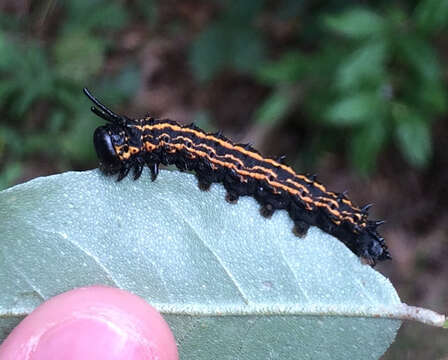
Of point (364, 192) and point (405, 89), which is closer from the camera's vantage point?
point (405, 89)

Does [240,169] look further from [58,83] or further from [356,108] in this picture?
[58,83]

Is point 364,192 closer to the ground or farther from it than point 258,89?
closer to the ground

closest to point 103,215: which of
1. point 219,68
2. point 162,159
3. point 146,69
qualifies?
point 162,159

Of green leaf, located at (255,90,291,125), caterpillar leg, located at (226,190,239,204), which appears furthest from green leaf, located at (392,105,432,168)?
caterpillar leg, located at (226,190,239,204)

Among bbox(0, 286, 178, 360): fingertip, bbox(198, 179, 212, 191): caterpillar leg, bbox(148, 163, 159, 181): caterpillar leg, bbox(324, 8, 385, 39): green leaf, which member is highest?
bbox(324, 8, 385, 39): green leaf

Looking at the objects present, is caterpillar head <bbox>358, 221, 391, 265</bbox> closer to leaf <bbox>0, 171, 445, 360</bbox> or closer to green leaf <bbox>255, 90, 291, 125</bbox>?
leaf <bbox>0, 171, 445, 360</bbox>

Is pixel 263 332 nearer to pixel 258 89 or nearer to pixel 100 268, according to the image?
pixel 100 268

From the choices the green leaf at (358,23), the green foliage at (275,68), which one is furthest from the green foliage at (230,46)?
the green leaf at (358,23)
